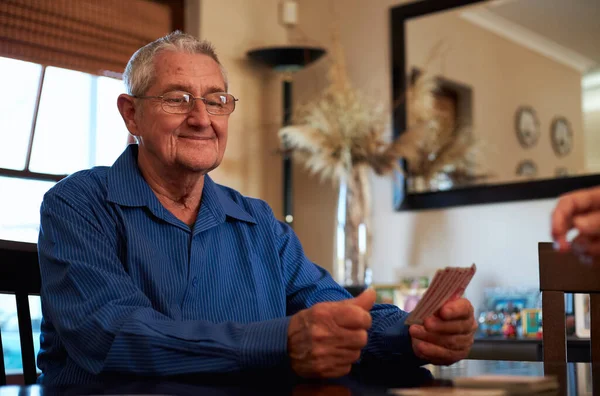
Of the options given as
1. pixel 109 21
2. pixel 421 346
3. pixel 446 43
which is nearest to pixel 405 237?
pixel 446 43

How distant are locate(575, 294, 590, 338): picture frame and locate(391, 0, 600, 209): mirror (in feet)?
2.15

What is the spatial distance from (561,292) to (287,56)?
9.04ft

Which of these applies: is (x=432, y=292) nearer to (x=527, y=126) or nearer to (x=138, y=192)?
(x=138, y=192)

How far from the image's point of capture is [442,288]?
1362mm

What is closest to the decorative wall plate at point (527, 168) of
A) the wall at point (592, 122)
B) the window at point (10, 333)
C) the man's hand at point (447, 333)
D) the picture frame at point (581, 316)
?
the wall at point (592, 122)

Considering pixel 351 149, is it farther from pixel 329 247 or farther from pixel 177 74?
pixel 177 74

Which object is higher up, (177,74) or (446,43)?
(446,43)

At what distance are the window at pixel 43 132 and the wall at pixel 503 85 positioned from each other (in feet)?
5.28

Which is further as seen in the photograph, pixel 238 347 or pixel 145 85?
pixel 145 85

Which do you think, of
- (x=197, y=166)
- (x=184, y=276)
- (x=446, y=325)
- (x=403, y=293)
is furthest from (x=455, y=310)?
(x=403, y=293)

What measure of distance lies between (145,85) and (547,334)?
107cm

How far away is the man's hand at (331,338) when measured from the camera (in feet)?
3.86

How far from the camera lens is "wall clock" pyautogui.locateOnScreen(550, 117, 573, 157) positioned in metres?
3.40

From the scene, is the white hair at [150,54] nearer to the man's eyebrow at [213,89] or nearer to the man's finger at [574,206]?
the man's eyebrow at [213,89]
